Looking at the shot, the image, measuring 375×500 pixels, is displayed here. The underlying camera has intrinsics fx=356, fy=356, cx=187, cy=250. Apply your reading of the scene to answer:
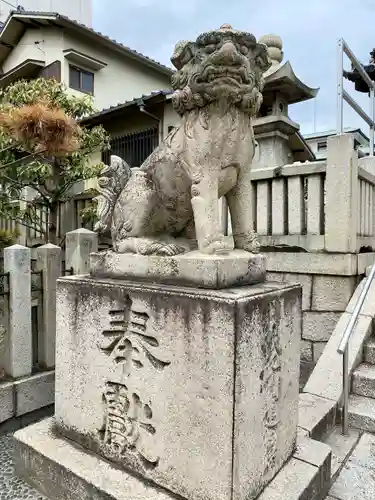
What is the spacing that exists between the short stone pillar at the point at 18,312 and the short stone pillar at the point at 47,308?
244 millimetres

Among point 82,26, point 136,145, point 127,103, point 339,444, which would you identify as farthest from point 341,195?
point 82,26

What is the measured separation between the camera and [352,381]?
3100 millimetres

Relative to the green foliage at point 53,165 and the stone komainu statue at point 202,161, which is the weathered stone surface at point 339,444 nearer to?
the stone komainu statue at point 202,161

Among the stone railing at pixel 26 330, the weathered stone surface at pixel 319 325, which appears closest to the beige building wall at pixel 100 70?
the stone railing at pixel 26 330

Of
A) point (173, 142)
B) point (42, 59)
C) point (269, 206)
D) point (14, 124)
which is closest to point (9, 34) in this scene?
point (42, 59)

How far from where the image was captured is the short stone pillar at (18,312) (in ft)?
9.66

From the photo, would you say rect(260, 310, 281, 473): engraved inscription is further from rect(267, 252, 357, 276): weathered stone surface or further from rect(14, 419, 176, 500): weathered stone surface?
rect(267, 252, 357, 276): weathered stone surface

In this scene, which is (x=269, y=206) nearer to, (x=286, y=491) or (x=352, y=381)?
(x=352, y=381)

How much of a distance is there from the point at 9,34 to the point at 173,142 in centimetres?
1312

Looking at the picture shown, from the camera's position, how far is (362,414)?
2795 mm

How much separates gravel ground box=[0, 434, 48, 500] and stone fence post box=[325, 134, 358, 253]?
3.36 meters

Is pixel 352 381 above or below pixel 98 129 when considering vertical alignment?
below

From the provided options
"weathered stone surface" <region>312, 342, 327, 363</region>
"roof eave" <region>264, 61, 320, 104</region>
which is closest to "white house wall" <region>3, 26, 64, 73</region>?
"roof eave" <region>264, 61, 320, 104</region>

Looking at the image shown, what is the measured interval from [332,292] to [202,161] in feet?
8.48
